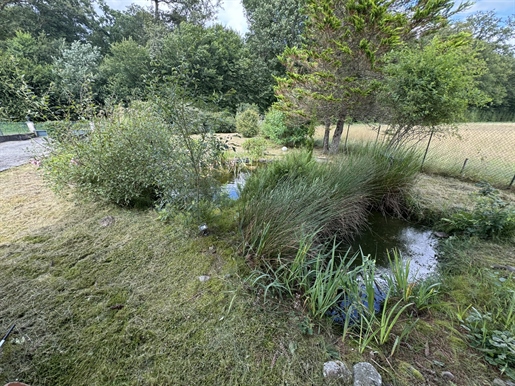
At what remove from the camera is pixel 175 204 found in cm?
220

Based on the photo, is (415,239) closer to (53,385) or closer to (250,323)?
(250,323)

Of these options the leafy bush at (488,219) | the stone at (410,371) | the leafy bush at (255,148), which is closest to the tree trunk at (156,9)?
the leafy bush at (255,148)

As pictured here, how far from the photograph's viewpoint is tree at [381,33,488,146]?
3582 millimetres

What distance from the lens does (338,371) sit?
1038 mm

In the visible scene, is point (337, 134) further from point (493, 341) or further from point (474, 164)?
point (493, 341)

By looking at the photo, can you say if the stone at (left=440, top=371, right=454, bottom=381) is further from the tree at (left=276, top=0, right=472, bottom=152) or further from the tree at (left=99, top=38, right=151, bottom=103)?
the tree at (left=99, top=38, right=151, bottom=103)

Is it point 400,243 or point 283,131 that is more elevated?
point 283,131

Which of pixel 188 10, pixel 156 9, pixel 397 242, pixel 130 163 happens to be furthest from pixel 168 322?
pixel 156 9

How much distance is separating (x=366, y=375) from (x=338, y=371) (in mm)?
125

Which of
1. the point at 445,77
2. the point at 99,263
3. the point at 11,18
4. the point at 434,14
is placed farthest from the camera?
the point at 11,18

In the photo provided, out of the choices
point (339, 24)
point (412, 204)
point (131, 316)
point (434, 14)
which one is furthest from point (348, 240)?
point (434, 14)

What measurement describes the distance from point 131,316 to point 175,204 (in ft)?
3.67

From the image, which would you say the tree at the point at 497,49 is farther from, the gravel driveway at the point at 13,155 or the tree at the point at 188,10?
the gravel driveway at the point at 13,155

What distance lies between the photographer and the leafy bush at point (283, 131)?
24.5ft
